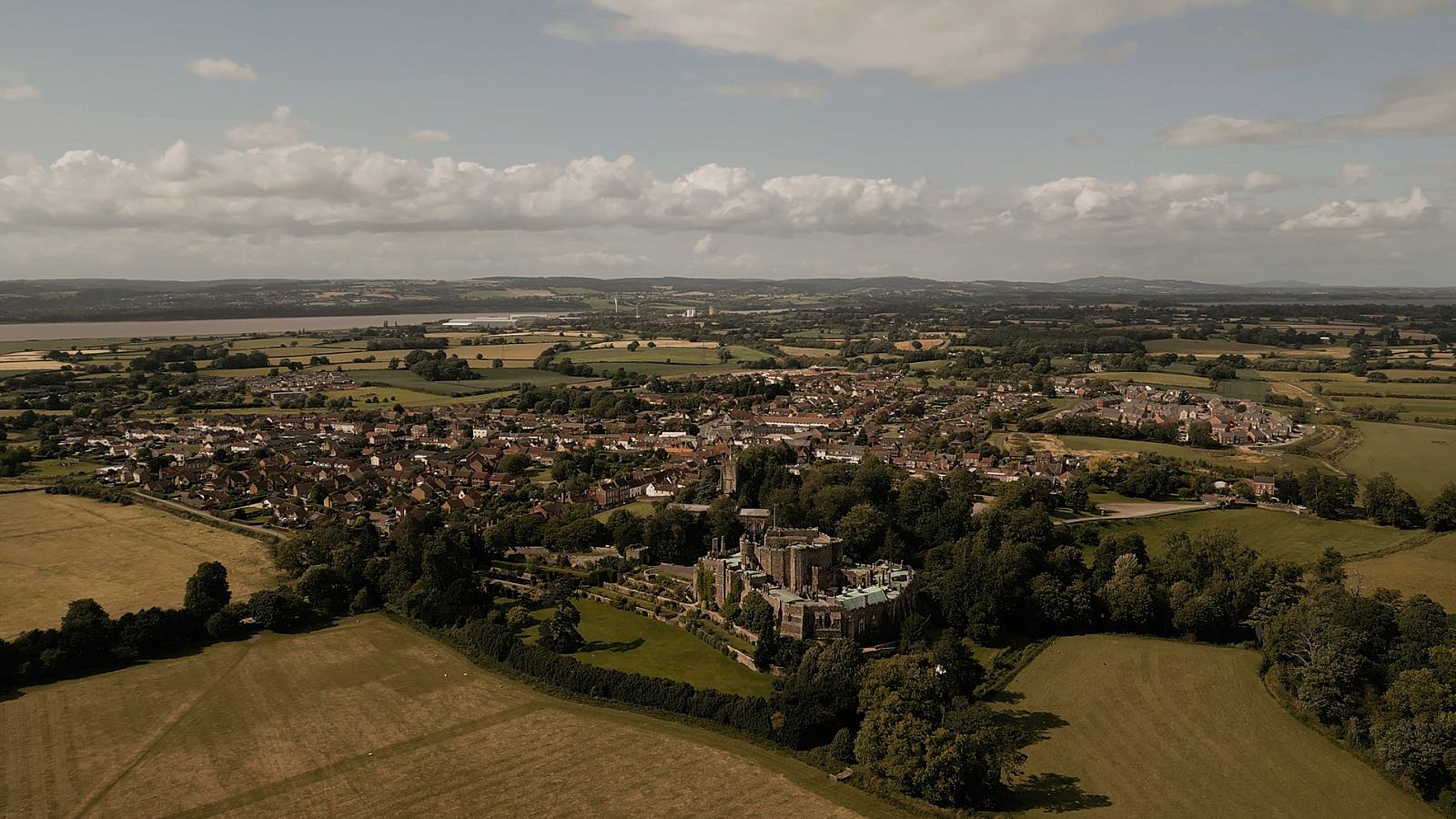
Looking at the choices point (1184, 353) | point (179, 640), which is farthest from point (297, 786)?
point (1184, 353)

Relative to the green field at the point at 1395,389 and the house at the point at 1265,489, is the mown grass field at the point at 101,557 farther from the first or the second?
the green field at the point at 1395,389

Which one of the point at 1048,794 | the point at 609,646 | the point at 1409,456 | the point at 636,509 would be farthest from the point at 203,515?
the point at 1409,456

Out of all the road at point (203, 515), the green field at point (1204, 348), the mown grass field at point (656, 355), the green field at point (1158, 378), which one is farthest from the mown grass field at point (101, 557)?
the green field at point (1204, 348)

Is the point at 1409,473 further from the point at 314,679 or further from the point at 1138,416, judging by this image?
the point at 314,679

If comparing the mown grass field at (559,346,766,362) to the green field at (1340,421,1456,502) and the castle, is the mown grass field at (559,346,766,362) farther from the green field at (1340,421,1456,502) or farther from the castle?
the castle

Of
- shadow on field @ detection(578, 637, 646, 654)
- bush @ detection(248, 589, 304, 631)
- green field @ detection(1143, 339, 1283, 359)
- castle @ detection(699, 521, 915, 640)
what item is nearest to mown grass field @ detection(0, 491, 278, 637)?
bush @ detection(248, 589, 304, 631)

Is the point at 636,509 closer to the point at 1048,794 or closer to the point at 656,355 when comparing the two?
the point at 1048,794
